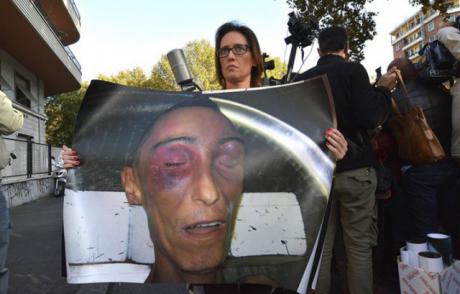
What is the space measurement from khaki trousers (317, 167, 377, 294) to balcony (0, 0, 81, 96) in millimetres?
13111

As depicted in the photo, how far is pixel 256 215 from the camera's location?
177 centimetres

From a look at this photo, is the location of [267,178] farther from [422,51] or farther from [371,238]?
[422,51]

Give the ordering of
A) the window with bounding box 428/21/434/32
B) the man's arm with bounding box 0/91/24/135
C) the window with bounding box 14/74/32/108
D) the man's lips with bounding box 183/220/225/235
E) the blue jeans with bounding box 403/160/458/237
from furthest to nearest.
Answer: the window with bounding box 428/21/434/32
the window with bounding box 14/74/32/108
the blue jeans with bounding box 403/160/458/237
the man's arm with bounding box 0/91/24/135
the man's lips with bounding box 183/220/225/235

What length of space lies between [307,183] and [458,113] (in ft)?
5.42

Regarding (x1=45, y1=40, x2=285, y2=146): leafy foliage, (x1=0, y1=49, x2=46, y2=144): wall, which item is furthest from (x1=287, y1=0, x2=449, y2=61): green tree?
(x1=45, y1=40, x2=285, y2=146): leafy foliage

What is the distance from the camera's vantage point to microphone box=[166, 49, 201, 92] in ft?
8.57

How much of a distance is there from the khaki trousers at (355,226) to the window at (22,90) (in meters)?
18.3

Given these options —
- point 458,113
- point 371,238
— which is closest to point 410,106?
point 458,113

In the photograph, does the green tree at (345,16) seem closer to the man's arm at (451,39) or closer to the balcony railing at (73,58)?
the man's arm at (451,39)

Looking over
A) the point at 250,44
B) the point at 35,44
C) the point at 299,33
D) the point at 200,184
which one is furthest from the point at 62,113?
the point at 200,184

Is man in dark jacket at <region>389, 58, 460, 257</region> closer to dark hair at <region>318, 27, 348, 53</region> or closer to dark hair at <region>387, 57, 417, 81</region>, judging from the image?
dark hair at <region>387, 57, 417, 81</region>

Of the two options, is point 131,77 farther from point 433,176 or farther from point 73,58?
point 433,176

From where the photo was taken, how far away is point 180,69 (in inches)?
115

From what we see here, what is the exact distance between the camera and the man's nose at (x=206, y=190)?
5.68ft
